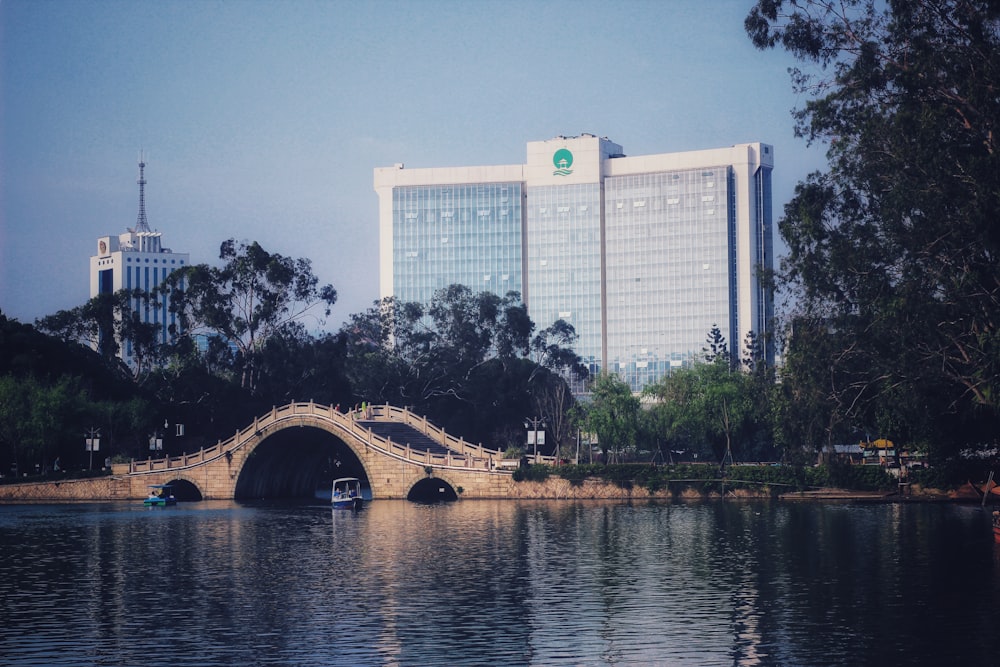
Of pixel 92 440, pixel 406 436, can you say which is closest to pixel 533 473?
pixel 406 436

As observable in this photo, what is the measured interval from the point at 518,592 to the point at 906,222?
70.2 ft

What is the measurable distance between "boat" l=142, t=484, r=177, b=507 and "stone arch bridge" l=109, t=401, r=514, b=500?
9.52 ft

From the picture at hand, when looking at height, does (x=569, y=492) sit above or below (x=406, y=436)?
below

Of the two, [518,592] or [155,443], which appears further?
[155,443]

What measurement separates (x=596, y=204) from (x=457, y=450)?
104368 millimetres

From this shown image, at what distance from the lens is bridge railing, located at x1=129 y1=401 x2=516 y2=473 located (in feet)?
284

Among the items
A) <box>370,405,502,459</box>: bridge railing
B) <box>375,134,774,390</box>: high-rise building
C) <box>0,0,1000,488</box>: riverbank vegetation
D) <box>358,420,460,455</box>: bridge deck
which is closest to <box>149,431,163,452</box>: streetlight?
<box>0,0,1000,488</box>: riverbank vegetation

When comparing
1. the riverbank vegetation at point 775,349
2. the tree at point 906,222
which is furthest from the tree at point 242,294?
the tree at point 906,222

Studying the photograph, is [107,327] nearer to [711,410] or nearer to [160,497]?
[160,497]

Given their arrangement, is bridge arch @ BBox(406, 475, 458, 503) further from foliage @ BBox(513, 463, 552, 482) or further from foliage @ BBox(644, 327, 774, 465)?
foliage @ BBox(644, 327, 774, 465)

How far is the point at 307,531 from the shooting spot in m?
64.2

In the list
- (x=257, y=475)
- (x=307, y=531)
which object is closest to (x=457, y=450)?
(x=257, y=475)

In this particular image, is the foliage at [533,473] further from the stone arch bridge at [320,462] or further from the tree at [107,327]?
the tree at [107,327]

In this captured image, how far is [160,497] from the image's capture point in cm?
8900
